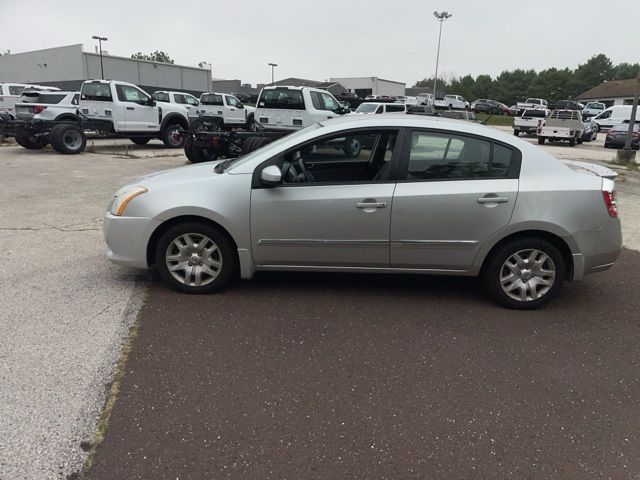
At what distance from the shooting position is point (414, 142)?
4.34 metres

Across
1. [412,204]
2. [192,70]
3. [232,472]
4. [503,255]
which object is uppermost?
[192,70]

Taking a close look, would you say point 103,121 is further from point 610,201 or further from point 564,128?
point 564,128

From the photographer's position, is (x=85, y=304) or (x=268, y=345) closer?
(x=268, y=345)

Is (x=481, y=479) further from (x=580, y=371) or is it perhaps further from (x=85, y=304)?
(x=85, y=304)

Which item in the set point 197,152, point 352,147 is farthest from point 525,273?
point 197,152

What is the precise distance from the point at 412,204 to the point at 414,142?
1.81ft

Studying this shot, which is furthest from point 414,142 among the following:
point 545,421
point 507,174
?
point 545,421

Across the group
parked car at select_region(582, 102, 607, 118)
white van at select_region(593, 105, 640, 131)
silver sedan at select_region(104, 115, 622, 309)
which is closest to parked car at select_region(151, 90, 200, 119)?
silver sedan at select_region(104, 115, 622, 309)

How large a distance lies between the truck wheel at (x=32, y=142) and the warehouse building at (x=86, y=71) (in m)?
37.0

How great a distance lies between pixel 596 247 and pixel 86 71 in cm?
5573

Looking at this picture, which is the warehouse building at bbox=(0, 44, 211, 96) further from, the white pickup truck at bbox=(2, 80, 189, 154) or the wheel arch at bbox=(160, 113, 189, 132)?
the white pickup truck at bbox=(2, 80, 189, 154)

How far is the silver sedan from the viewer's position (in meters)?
4.20

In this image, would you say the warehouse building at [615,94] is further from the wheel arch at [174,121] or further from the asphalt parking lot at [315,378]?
the asphalt parking lot at [315,378]

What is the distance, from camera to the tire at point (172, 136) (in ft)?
58.7
